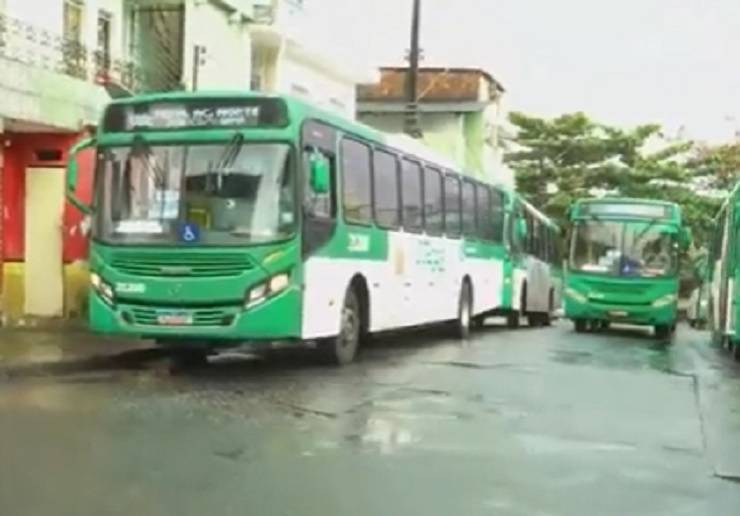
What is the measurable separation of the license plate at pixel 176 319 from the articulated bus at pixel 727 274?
29.9 ft

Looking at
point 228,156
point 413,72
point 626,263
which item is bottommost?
point 626,263

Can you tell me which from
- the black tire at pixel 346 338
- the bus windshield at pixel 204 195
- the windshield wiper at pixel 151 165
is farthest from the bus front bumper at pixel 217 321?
the black tire at pixel 346 338

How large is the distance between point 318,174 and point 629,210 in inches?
598

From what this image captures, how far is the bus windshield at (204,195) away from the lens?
14.5 meters

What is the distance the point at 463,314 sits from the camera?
24.4 metres

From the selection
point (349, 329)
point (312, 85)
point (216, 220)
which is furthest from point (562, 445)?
point (312, 85)

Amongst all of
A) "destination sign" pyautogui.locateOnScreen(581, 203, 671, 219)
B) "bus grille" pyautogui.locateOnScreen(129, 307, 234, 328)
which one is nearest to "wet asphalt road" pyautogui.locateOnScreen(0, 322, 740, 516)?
"bus grille" pyautogui.locateOnScreen(129, 307, 234, 328)

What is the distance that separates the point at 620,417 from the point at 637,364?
7.16 metres

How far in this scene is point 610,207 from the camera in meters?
28.8

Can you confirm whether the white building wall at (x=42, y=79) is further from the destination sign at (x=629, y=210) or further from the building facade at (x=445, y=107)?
the building facade at (x=445, y=107)

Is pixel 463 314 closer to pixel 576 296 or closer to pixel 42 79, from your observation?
pixel 576 296

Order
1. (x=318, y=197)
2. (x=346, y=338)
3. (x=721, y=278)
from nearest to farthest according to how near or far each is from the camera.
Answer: (x=318, y=197) < (x=346, y=338) < (x=721, y=278)

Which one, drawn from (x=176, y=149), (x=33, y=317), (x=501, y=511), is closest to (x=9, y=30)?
(x=33, y=317)

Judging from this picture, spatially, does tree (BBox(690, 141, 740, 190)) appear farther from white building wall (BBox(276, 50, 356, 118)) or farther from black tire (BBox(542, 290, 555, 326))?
white building wall (BBox(276, 50, 356, 118))
